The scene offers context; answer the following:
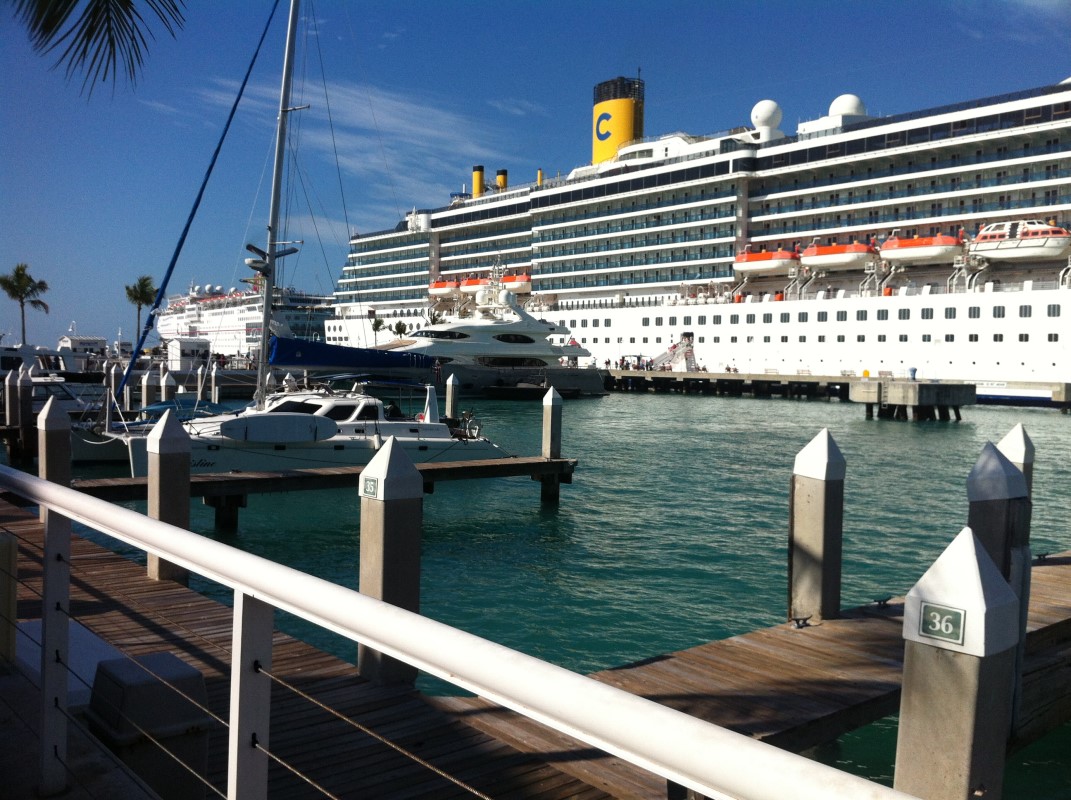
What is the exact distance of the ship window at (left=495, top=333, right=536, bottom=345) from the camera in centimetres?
5044

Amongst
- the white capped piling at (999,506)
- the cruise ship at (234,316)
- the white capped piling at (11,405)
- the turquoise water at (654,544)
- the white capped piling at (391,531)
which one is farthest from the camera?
the cruise ship at (234,316)

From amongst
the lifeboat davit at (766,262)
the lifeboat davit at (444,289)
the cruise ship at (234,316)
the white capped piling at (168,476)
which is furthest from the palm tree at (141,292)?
the white capped piling at (168,476)

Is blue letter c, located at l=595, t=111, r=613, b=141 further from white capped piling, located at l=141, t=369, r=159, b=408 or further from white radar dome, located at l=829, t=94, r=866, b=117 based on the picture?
white capped piling, located at l=141, t=369, r=159, b=408

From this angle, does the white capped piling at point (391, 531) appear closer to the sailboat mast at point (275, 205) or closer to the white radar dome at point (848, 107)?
the sailboat mast at point (275, 205)

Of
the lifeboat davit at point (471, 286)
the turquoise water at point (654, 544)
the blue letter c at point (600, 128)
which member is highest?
the blue letter c at point (600, 128)

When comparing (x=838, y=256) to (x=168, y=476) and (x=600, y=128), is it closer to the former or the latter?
(x=600, y=128)

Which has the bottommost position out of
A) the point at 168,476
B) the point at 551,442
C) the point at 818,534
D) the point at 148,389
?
the point at 551,442

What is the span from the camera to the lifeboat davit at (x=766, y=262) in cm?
5288

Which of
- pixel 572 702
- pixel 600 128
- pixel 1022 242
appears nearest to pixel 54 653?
pixel 572 702

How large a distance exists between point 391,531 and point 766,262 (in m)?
51.0

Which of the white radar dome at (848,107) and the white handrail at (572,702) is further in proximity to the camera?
the white radar dome at (848,107)

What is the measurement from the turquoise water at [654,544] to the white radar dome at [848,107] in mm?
38571

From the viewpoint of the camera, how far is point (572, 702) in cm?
134

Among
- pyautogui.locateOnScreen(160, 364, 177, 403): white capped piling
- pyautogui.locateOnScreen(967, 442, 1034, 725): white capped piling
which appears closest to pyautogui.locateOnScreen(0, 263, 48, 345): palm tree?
pyautogui.locateOnScreen(160, 364, 177, 403): white capped piling
